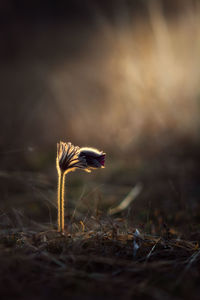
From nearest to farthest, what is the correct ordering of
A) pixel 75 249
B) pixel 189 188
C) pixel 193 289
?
1. pixel 193 289
2. pixel 75 249
3. pixel 189 188

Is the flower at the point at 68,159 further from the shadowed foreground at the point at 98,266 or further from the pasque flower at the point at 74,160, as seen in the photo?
the shadowed foreground at the point at 98,266

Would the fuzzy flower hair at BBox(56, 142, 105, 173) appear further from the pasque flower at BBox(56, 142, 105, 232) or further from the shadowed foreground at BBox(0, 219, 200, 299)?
the shadowed foreground at BBox(0, 219, 200, 299)

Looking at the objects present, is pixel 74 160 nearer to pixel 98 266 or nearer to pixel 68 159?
pixel 68 159

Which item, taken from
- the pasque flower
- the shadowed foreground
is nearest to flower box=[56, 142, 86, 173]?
the pasque flower

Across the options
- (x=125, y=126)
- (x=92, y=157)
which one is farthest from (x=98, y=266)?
(x=125, y=126)

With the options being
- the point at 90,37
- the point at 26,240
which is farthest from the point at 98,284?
the point at 90,37

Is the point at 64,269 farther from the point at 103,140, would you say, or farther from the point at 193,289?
the point at 103,140
